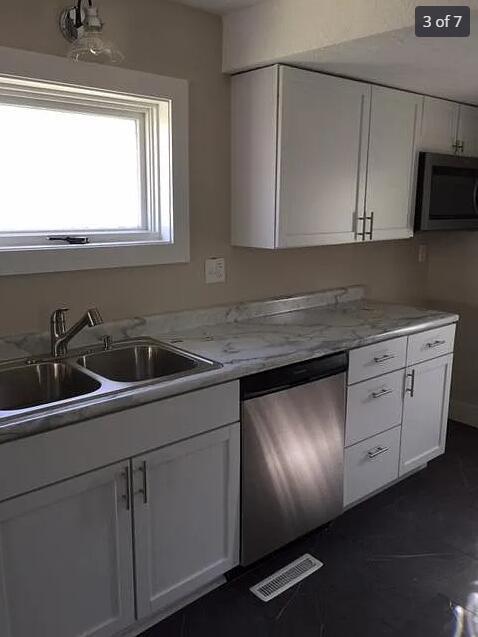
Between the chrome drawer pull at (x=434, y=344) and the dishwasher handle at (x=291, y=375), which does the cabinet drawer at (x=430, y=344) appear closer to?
the chrome drawer pull at (x=434, y=344)

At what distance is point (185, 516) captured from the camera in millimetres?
1852

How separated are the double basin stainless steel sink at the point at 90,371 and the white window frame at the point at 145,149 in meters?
0.34

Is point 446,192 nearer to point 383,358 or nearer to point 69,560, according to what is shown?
point 383,358

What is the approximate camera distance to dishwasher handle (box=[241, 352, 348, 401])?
1947mm

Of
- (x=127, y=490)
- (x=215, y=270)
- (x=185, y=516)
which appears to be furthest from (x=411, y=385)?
(x=127, y=490)

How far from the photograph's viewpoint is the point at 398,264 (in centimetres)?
351

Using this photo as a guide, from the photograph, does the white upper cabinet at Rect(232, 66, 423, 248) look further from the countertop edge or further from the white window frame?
the countertop edge

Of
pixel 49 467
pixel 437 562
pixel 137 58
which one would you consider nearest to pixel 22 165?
pixel 137 58

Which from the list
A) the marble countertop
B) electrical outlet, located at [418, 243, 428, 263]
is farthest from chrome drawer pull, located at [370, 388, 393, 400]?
electrical outlet, located at [418, 243, 428, 263]

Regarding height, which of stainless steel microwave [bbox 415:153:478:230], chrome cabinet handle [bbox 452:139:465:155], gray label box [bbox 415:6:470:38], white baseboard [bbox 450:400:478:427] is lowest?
white baseboard [bbox 450:400:478:427]

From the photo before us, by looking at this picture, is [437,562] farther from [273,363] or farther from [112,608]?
[112,608]

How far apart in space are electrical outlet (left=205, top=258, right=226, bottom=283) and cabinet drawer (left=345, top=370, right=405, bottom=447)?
79 centimetres

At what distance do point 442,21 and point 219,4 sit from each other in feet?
3.05

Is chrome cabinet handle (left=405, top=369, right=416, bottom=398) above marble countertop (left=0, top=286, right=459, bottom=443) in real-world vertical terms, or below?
below
